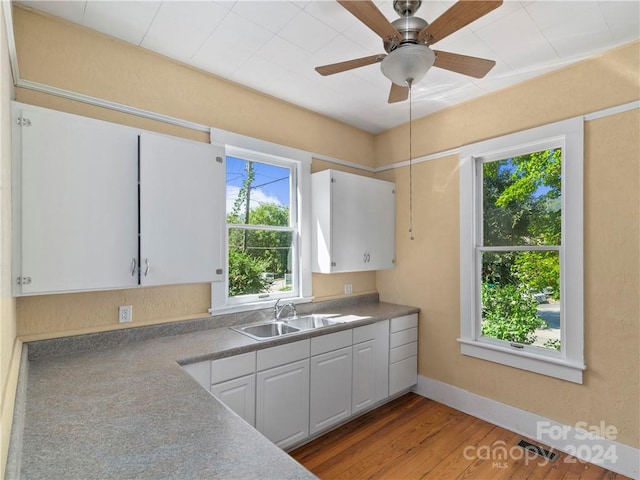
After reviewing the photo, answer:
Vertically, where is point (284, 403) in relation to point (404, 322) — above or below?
below

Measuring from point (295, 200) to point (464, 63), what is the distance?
1.81 meters

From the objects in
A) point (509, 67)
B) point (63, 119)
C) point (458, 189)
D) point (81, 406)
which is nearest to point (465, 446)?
point (458, 189)

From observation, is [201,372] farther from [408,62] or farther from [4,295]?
[408,62]

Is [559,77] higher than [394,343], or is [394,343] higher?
[559,77]

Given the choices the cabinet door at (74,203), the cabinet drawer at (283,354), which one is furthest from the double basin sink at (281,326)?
the cabinet door at (74,203)

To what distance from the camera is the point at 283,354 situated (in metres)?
2.31

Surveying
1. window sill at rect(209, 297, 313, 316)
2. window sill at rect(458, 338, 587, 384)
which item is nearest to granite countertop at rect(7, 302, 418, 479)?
window sill at rect(209, 297, 313, 316)

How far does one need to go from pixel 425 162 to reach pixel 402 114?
1.76 ft

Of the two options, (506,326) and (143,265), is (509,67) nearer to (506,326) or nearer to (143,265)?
(506,326)

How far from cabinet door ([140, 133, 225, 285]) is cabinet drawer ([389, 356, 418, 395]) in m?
1.94

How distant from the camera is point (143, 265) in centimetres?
190

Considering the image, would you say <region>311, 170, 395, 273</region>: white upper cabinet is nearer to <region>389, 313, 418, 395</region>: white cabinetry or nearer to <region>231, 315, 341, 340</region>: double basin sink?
<region>231, 315, 341, 340</region>: double basin sink

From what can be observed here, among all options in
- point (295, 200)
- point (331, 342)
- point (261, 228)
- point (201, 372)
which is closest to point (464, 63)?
point (295, 200)

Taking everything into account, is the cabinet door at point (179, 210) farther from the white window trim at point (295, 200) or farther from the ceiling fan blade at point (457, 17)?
the ceiling fan blade at point (457, 17)
